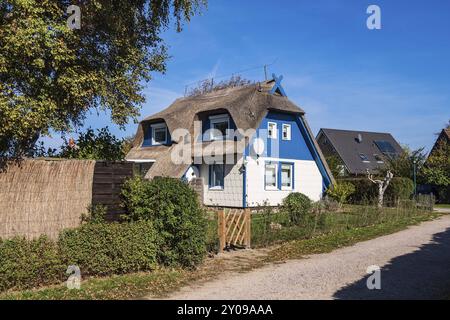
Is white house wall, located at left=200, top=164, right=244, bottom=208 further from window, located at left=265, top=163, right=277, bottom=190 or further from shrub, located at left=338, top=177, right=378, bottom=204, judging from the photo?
shrub, located at left=338, top=177, right=378, bottom=204

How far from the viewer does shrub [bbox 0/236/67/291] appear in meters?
8.30

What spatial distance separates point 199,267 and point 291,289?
3.04m

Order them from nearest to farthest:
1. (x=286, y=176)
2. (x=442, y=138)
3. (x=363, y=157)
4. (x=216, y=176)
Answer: (x=216, y=176), (x=286, y=176), (x=442, y=138), (x=363, y=157)

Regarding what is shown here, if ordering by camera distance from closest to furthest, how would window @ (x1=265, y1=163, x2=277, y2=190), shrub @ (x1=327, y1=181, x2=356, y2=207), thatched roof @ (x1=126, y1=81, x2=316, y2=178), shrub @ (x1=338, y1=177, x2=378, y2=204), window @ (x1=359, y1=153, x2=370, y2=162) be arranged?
thatched roof @ (x1=126, y1=81, x2=316, y2=178)
window @ (x1=265, y1=163, x2=277, y2=190)
shrub @ (x1=327, y1=181, x2=356, y2=207)
shrub @ (x1=338, y1=177, x2=378, y2=204)
window @ (x1=359, y1=153, x2=370, y2=162)

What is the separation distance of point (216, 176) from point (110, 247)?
676 inches

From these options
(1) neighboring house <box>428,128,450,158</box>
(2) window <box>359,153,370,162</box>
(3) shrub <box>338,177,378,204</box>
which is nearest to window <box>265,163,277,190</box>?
(3) shrub <box>338,177,378,204</box>

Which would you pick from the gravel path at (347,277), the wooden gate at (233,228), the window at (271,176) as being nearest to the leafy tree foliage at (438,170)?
the window at (271,176)

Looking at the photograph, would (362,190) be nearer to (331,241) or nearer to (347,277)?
(331,241)

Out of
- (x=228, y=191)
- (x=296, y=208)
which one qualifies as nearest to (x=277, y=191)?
(x=228, y=191)

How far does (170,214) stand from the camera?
10.5m

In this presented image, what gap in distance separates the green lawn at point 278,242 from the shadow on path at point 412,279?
9.06 feet

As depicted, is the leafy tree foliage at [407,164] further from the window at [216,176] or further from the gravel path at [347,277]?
the gravel path at [347,277]

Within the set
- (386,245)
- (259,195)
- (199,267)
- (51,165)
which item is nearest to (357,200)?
(259,195)

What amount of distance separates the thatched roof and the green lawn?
314 inches
